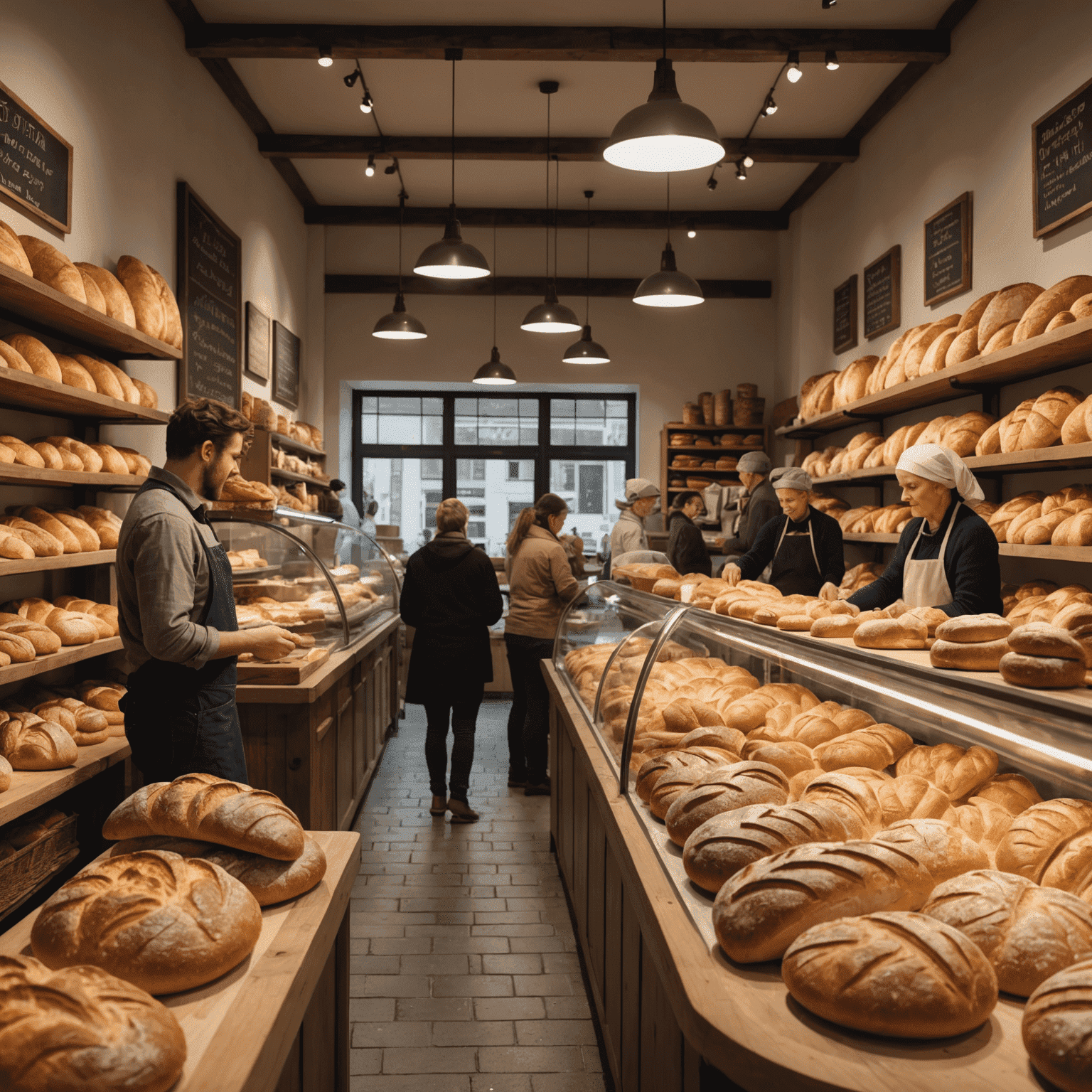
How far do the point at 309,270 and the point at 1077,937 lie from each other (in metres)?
8.65

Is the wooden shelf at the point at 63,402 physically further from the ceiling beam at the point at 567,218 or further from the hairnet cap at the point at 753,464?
the ceiling beam at the point at 567,218

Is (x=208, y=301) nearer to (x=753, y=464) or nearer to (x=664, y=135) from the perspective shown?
(x=664, y=135)

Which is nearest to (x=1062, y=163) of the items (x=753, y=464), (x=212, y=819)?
(x=753, y=464)

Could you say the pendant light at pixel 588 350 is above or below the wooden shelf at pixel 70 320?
above

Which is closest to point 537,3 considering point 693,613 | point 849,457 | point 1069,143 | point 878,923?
point 1069,143

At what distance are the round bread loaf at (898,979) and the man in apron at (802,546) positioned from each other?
3.79m

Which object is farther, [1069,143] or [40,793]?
[1069,143]

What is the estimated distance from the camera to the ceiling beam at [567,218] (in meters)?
8.41

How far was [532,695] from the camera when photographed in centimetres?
505

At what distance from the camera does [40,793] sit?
241 centimetres

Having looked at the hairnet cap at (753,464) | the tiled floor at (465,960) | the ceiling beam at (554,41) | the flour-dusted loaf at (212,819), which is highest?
the ceiling beam at (554,41)

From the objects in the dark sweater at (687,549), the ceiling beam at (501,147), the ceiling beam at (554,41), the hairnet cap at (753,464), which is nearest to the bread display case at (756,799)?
the dark sweater at (687,549)

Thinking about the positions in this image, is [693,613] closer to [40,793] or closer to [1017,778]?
[1017,778]

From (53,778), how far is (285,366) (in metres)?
5.61
